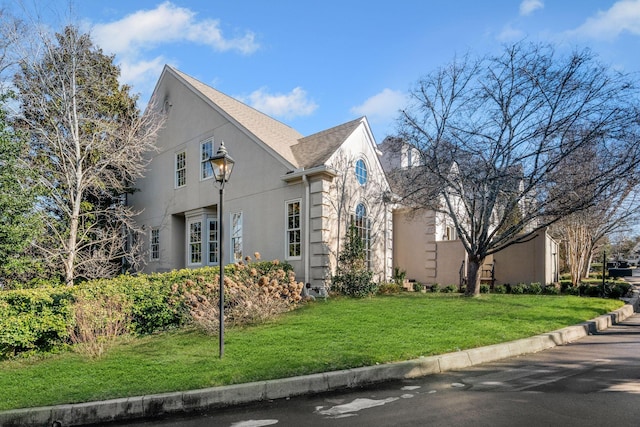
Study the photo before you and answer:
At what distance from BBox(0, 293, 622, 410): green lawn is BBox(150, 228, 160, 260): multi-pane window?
11.8 meters

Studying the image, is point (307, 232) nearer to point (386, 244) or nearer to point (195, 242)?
point (386, 244)

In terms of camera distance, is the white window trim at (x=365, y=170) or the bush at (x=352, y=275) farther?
the white window trim at (x=365, y=170)

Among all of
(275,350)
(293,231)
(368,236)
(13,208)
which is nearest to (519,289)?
(368,236)

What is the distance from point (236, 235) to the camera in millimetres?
15852

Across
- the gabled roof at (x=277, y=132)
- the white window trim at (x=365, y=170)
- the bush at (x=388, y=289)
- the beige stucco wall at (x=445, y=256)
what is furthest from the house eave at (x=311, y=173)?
the beige stucco wall at (x=445, y=256)

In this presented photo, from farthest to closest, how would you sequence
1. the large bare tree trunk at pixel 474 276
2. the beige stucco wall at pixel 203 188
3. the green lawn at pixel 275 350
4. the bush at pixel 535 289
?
the bush at pixel 535 289 → the beige stucco wall at pixel 203 188 → the large bare tree trunk at pixel 474 276 → the green lawn at pixel 275 350

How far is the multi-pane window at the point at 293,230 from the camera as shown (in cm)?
1391

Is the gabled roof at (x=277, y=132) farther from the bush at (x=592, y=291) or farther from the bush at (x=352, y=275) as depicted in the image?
the bush at (x=592, y=291)

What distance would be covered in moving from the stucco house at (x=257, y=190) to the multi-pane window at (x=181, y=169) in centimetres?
5

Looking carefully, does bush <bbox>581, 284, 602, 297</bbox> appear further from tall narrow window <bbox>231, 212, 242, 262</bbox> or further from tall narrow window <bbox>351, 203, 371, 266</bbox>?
tall narrow window <bbox>231, 212, 242, 262</bbox>

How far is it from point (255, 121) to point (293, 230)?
5.96m

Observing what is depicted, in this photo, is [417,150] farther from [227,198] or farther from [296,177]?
[227,198]

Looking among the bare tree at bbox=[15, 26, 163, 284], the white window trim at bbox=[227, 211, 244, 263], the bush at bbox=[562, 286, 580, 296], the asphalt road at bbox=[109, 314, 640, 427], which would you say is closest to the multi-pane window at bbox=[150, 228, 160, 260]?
the bare tree at bbox=[15, 26, 163, 284]

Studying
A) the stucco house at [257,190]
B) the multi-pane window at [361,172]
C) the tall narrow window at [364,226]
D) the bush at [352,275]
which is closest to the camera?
the bush at [352,275]
